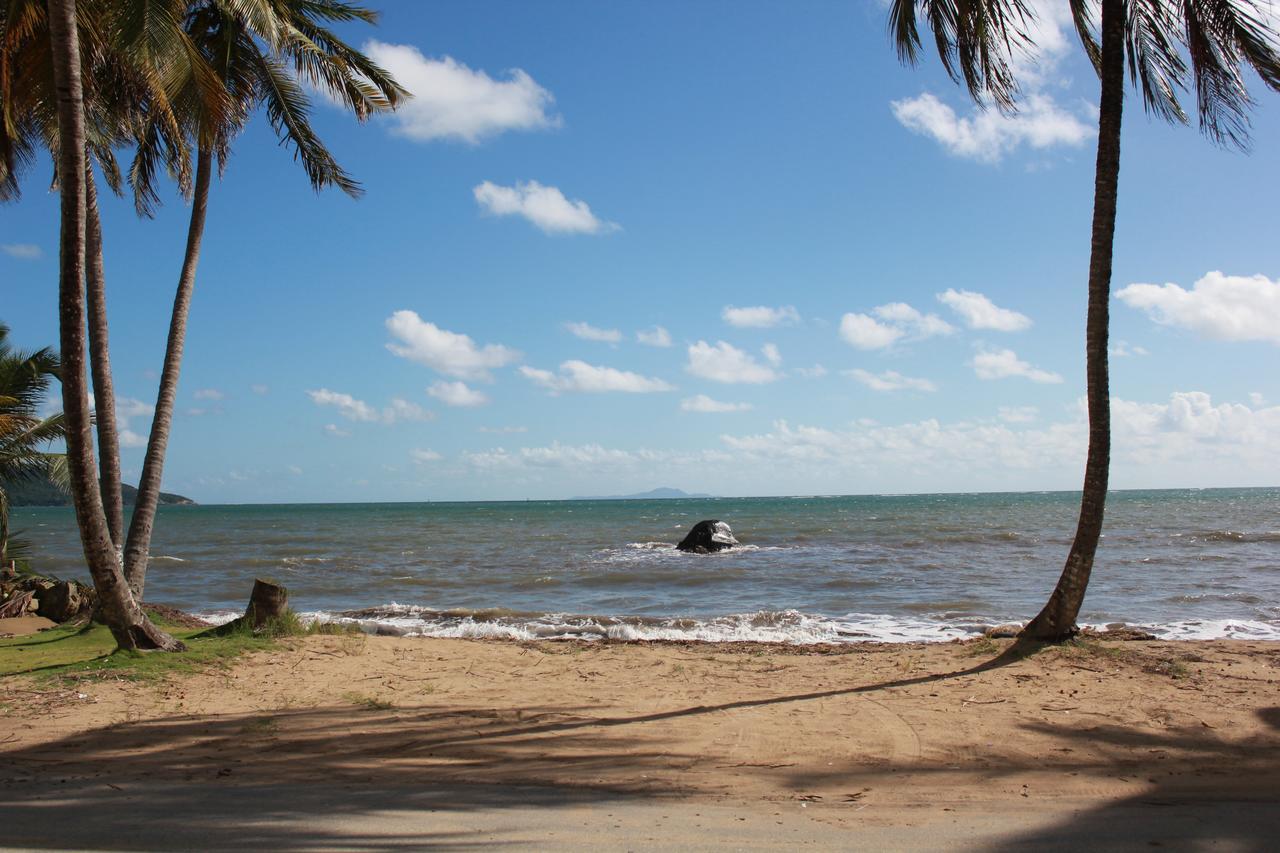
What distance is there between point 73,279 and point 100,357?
288 centimetres

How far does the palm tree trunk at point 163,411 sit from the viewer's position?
10.8 metres

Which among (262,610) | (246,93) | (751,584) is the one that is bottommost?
(751,584)

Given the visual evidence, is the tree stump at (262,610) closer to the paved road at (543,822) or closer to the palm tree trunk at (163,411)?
the palm tree trunk at (163,411)

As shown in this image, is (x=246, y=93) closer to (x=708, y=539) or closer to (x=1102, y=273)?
(x=1102, y=273)

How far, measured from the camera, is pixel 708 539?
31.8 meters

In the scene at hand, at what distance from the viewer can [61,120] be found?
7.86 metres

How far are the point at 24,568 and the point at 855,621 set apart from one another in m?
13.8

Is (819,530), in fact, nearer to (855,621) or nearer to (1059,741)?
(855,621)

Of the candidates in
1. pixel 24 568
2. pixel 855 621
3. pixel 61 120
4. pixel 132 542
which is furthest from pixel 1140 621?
pixel 24 568

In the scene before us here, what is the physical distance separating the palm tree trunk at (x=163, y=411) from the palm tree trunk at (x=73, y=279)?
2.54 metres

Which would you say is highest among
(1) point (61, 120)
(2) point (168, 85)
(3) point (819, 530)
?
(2) point (168, 85)

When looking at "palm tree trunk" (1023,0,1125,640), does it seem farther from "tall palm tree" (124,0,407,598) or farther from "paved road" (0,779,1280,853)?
"tall palm tree" (124,0,407,598)

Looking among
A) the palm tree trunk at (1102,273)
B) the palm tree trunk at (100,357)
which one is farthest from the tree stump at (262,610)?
the palm tree trunk at (1102,273)

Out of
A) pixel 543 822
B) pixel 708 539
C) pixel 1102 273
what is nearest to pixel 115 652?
pixel 543 822
